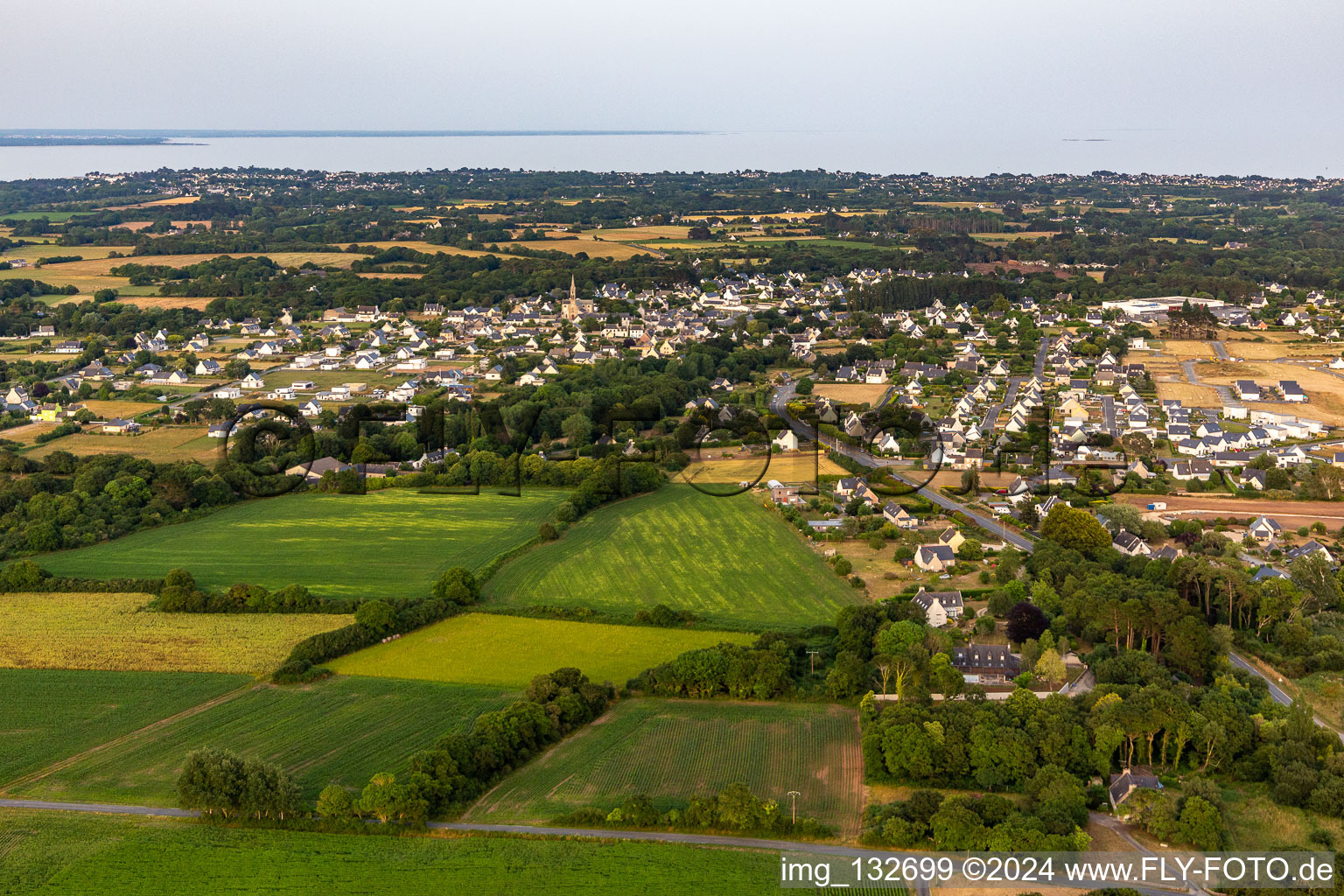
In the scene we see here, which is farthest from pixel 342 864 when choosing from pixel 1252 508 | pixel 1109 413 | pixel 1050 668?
pixel 1109 413

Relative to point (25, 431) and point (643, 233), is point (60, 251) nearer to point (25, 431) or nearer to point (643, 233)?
point (643, 233)

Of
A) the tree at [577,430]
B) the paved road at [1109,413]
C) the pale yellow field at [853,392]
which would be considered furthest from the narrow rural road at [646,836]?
the pale yellow field at [853,392]

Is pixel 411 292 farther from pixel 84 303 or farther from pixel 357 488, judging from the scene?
pixel 357 488

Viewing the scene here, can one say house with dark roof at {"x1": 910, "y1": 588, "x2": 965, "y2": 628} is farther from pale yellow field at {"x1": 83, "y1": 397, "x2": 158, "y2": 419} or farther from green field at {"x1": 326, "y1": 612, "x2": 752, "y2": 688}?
pale yellow field at {"x1": 83, "y1": 397, "x2": 158, "y2": 419}

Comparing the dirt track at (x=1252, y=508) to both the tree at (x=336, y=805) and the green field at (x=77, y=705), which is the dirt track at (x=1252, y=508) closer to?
the tree at (x=336, y=805)

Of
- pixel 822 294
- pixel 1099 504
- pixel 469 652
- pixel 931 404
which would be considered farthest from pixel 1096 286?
pixel 469 652

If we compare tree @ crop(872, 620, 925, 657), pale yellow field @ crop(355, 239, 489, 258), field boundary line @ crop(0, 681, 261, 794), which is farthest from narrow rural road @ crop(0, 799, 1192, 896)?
pale yellow field @ crop(355, 239, 489, 258)

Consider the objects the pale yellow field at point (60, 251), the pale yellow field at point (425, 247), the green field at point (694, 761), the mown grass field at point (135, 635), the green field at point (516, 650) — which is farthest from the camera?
the pale yellow field at point (425, 247)
